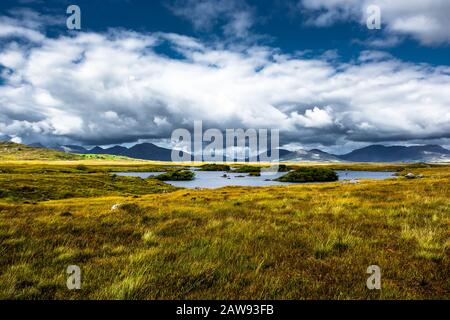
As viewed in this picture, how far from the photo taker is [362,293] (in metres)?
5.36

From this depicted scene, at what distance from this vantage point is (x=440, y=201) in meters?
15.7

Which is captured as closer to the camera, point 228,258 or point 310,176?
point 228,258

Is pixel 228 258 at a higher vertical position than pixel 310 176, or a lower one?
higher

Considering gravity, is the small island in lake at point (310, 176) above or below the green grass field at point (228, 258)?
below

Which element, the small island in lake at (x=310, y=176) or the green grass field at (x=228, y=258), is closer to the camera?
the green grass field at (x=228, y=258)

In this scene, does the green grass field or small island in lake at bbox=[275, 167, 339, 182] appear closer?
the green grass field

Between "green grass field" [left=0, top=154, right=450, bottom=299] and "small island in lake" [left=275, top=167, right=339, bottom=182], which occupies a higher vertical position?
"green grass field" [left=0, top=154, right=450, bottom=299]
